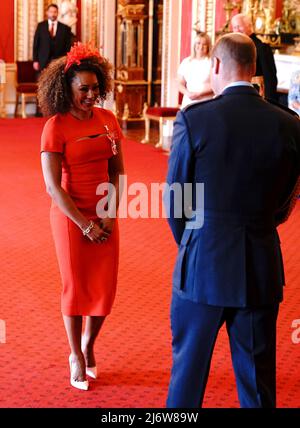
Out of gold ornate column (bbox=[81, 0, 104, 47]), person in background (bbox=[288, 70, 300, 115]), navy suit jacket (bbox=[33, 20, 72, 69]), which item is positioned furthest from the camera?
gold ornate column (bbox=[81, 0, 104, 47])

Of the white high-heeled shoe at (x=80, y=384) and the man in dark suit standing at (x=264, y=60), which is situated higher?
the man in dark suit standing at (x=264, y=60)

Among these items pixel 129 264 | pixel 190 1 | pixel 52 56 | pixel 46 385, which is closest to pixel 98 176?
pixel 46 385

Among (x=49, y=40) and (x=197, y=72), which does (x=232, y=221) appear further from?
(x=49, y=40)

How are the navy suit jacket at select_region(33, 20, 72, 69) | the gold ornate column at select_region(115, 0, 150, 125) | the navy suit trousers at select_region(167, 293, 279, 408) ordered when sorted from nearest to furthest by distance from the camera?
1. the navy suit trousers at select_region(167, 293, 279, 408)
2. the gold ornate column at select_region(115, 0, 150, 125)
3. the navy suit jacket at select_region(33, 20, 72, 69)

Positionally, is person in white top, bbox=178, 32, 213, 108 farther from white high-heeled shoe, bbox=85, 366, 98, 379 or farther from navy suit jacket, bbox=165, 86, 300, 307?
navy suit jacket, bbox=165, 86, 300, 307

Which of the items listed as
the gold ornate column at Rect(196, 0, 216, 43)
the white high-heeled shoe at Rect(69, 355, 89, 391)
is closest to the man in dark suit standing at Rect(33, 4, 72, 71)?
the gold ornate column at Rect(196, 0, 216, 43)

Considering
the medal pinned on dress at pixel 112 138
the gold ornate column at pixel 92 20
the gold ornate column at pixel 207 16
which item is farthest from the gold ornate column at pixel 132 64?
the medal pinned on dress at pixel 112 138

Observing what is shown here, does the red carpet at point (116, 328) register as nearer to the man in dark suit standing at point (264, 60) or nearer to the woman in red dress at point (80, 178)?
the woman in red dress at point (80, 178)

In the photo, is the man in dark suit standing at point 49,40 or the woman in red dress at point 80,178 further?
the man in dark suit standing at point 49,40

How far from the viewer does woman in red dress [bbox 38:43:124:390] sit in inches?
171

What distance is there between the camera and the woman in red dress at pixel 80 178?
171 inches

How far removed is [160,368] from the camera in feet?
15.8

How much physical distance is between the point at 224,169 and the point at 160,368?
1.84 meters

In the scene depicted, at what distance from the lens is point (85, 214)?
14.6ft
